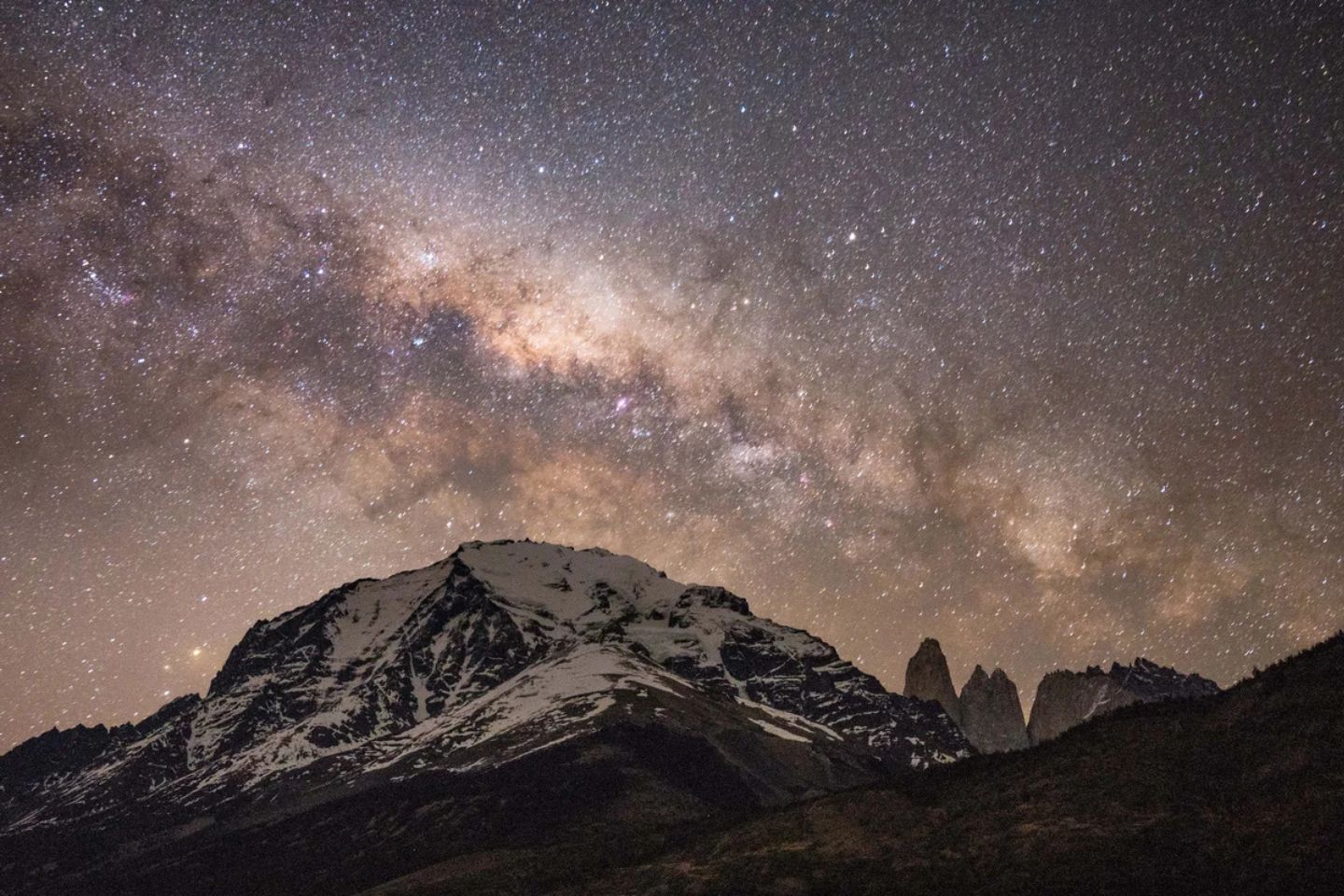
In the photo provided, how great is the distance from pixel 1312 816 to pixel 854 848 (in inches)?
1193

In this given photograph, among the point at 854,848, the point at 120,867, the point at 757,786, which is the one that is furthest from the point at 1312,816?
the point at 120,867

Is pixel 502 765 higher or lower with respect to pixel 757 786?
higher

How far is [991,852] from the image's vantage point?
64062 millimetres

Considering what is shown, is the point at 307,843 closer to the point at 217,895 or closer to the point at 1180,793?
the point at 217,895

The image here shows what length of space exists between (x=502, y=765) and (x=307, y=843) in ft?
102

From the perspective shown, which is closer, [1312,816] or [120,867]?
[1312,816]

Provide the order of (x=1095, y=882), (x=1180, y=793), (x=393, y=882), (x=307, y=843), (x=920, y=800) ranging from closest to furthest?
1. (x=1095, y=882)
2. (x=1180, y=793)
3. (x=920, y=800)
4. (x=393, y=882)
5. (x=307, y=843)

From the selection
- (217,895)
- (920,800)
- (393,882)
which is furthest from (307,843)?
(920,800)

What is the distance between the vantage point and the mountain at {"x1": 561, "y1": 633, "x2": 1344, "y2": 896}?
175ft

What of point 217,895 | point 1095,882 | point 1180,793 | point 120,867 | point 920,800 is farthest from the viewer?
point 120,867

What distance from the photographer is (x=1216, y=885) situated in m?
51.2

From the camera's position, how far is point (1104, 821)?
205 feet

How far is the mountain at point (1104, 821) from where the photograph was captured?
5344 centimetres

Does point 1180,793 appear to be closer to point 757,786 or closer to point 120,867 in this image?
point 757,786
